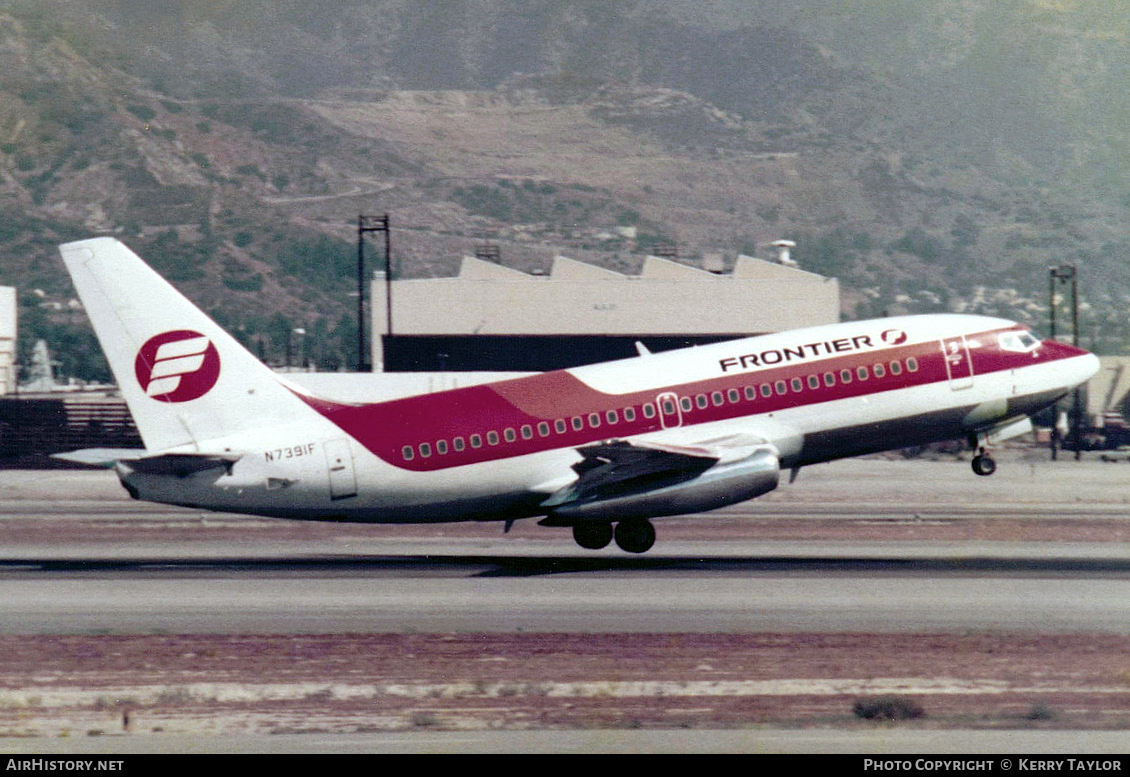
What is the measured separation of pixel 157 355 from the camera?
3934cm

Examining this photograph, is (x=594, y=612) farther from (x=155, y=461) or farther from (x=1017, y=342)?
(x=1017, y=342)

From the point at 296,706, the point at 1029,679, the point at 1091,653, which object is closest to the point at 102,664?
the point at 296,706

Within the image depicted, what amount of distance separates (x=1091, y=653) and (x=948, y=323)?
56.8ft

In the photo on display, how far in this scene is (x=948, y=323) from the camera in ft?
142

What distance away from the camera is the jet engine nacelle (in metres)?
38.8

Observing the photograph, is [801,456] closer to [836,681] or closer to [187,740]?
[836,681]

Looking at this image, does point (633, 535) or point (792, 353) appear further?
point (792, 353)

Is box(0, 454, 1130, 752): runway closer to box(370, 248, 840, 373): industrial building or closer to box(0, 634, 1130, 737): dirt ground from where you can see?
box(0, 634, 1130, 737): dirt ground

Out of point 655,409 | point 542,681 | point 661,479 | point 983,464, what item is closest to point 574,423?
point 655,409

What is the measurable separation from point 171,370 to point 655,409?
41.2 feet

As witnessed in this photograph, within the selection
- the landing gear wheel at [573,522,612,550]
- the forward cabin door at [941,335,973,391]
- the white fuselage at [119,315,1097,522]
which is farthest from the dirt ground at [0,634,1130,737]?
the forward cabin door at [941,335,973,391]

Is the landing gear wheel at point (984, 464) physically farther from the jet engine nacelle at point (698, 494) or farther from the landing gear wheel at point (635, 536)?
the landing gear wheel at point (635, 536)

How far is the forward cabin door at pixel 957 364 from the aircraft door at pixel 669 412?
25.2 ft

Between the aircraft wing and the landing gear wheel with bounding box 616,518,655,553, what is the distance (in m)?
1.50
